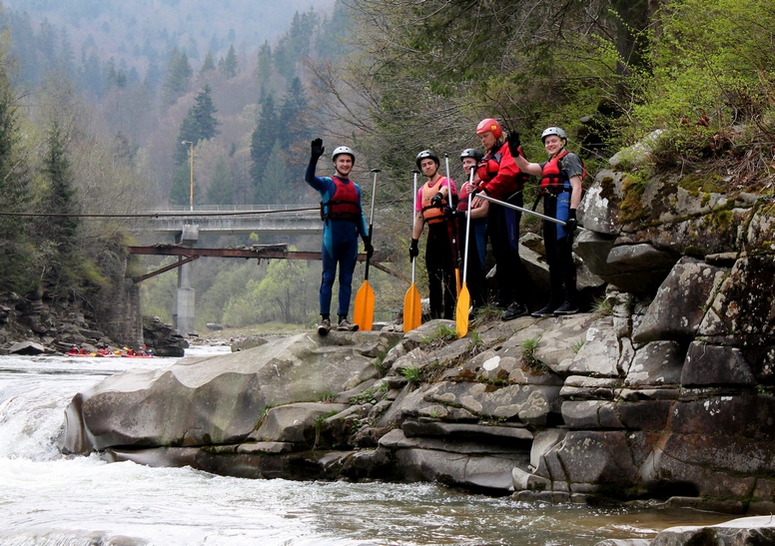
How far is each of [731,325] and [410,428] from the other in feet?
10.1

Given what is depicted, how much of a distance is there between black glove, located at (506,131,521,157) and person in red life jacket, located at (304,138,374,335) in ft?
7.07

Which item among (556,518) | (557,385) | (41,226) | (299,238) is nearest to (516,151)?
(557,385)

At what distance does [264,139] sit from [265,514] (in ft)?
290

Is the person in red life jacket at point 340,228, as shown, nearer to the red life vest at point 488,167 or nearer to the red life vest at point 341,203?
the red life vest at point 341,203

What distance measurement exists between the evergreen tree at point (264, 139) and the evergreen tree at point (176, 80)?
171 feet

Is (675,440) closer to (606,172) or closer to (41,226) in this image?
(606,172)

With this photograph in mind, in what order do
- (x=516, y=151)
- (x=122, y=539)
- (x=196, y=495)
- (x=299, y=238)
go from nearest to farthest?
(x=122, y=539) < (x=196, y=495) < (x=516, y=151) < (x=299, y=238)

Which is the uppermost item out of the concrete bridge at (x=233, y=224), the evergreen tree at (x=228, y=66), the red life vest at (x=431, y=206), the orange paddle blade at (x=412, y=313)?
the evergreen tree at (x=228, y=66)

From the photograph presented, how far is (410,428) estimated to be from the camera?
850cm

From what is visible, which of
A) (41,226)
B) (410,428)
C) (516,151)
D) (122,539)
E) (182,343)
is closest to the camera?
(122,539)

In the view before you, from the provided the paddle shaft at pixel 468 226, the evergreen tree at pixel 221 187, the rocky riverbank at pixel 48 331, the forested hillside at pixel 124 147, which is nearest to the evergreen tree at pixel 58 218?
the forested hillside at pixel 124 147

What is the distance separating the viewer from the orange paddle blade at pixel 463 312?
31.3 feet

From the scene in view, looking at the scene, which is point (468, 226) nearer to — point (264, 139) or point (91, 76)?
point (264, 139)

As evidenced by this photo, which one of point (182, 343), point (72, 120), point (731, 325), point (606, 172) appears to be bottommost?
point (182, 343)
